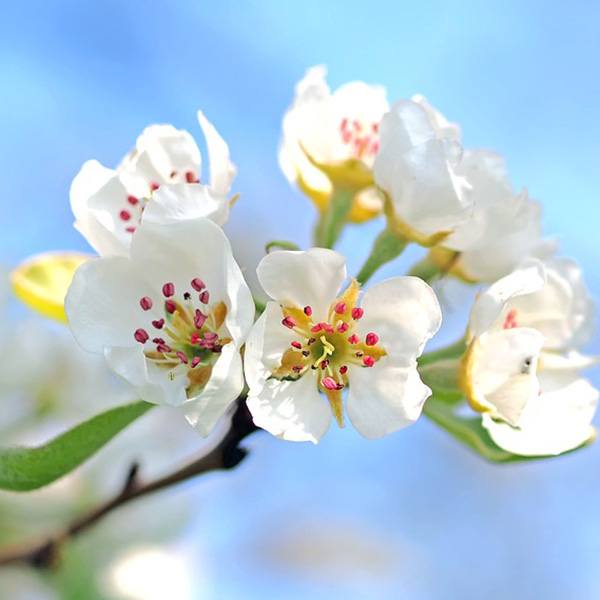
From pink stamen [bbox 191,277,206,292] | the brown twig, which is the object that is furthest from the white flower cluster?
the brown twig

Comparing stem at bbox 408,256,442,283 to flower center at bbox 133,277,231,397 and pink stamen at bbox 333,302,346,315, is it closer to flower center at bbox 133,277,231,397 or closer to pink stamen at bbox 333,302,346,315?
pink stamen at bbox 333,302,346,315

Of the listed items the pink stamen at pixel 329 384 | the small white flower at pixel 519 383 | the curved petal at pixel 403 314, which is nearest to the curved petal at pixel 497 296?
the small white flower at pixel 519 383

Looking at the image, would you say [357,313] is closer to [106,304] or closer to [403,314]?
[403,314]

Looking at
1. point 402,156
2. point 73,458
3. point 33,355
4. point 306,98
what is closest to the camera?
point 73,458

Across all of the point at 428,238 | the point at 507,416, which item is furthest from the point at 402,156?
the point at 507,416

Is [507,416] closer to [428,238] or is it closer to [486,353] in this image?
[486,353]

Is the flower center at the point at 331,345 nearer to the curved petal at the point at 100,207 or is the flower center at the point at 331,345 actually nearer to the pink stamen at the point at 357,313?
the pink stamen at the point at 357,313
